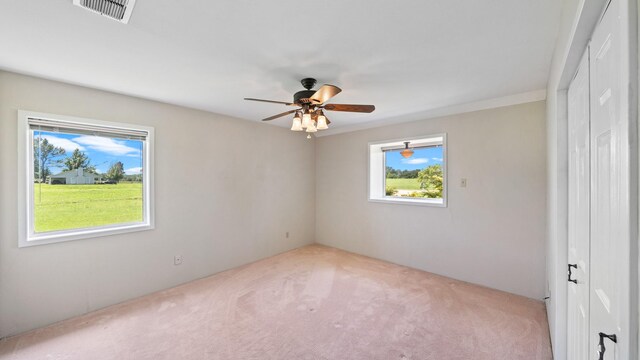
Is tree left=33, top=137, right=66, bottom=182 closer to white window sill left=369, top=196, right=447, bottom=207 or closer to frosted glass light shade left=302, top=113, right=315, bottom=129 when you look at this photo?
frosted glass light shade left=302, top=113, right=315, bottom=129

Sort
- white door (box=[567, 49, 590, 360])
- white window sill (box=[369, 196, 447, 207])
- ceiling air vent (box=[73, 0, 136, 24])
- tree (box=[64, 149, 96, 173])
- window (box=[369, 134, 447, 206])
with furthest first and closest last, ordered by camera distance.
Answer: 1. window (box=[369, 134, 447, 206])
2. white window sill (box=[369, 196, 447, 207])
3. tree (box=[64, 149, 96, 173])
4. ceiling air vent (box=[73, 0, 136, 24])
5. white door (box=[567, 49, 590, 360])

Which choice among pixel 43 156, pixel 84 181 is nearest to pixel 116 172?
pixel 84 181

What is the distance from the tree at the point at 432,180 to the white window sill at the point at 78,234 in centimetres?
370

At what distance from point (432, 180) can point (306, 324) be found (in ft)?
8.92

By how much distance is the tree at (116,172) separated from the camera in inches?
115

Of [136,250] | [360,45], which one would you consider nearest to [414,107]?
[360,45]

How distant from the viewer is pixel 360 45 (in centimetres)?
183

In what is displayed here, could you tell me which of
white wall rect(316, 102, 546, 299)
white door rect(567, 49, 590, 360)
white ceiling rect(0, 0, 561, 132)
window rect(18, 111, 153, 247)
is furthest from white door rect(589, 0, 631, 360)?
window rect(18, 111, 153, 247)

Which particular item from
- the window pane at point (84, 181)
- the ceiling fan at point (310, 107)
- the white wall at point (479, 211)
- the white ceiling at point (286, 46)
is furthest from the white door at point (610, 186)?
the window pane at point (84, 181)

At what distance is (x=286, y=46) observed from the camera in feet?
6.03

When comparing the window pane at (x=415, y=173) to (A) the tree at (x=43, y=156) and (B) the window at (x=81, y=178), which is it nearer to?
(B) the window at (x=81, y=178)

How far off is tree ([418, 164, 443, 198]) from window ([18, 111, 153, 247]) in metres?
3.67

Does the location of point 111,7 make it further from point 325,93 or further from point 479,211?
point 479,211

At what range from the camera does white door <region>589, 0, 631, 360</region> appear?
0.63m
